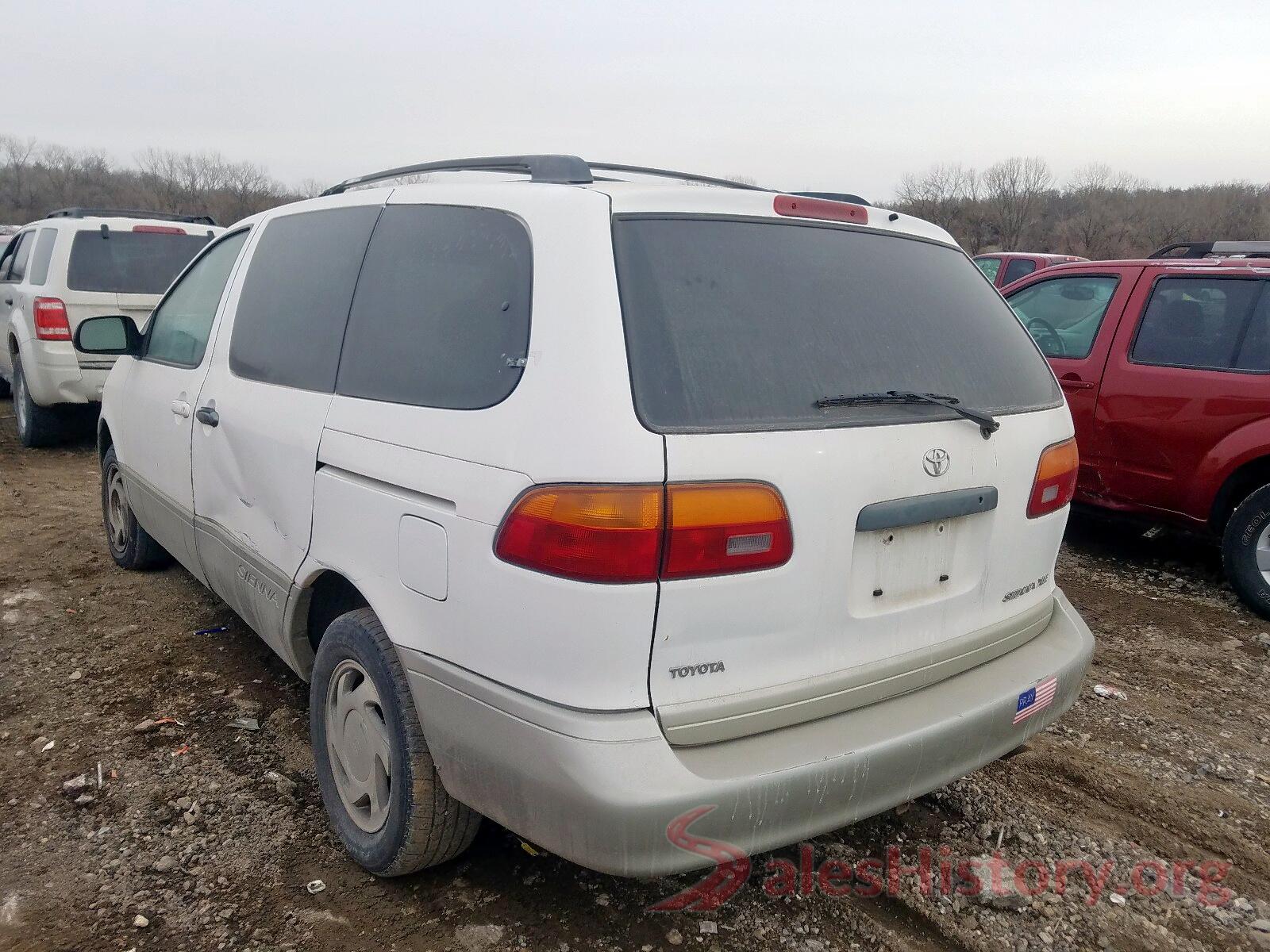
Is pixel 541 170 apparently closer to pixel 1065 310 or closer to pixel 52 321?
pixel 1065 310

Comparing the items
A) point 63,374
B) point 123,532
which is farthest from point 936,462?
point 63,374

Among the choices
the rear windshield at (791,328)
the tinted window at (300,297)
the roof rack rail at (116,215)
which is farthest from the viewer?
the roof rack rail at (116,215)

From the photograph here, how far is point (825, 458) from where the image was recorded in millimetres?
1985

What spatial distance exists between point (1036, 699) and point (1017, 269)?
12270 millimetres

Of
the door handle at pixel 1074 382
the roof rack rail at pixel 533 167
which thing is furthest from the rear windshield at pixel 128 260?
the door handle at pixel 1074 382

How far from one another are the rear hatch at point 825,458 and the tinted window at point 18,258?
28.0 feet

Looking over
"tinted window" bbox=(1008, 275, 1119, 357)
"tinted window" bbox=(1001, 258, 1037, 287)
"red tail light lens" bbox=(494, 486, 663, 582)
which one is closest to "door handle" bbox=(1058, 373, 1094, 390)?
"tinted window" bbox=(1008, 275, 1119, 357)

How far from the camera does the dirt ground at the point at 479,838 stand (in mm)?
2346

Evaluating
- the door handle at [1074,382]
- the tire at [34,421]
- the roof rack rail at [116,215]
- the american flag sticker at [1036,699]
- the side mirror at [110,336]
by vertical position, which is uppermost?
the roof rack rail at [116,215]

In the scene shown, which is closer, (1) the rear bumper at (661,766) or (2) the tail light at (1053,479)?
(1) the rear bumper at (661,766)

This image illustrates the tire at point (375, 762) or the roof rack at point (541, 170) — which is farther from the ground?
the roof rack at point (541, 170)

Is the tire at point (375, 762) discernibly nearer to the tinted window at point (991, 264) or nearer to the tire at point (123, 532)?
the tire at point (123, 532)

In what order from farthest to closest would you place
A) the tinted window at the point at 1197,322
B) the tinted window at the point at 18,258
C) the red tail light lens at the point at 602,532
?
the tinted window at the point at 18,258
the tinted window at the point at 1197,322
the red tail light lens at the point at 602,532

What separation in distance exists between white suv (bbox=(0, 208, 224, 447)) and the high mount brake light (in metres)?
6.75
